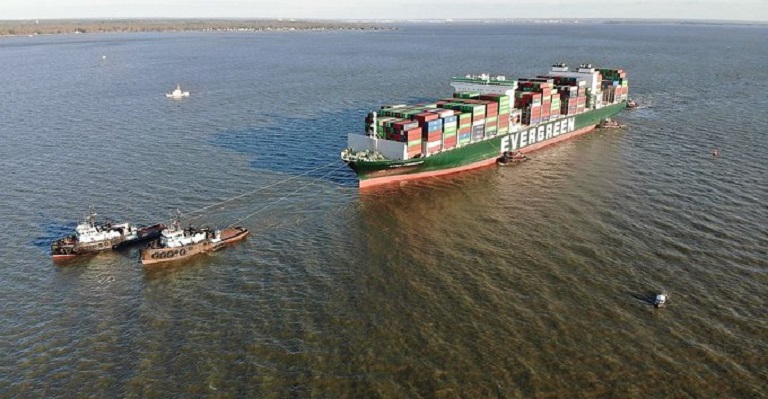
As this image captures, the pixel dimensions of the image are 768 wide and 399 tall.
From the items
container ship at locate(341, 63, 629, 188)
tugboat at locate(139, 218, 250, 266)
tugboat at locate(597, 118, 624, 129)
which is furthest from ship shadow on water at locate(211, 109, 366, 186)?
tugboat at locate(597, 118, 624, 129)

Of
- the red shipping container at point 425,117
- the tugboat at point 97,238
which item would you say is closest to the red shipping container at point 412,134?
the red shipping container at point 425,117

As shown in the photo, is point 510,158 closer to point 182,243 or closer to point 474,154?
point 474,154

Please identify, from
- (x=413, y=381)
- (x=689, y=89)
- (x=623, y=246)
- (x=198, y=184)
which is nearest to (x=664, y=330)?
(x=623, y=246)

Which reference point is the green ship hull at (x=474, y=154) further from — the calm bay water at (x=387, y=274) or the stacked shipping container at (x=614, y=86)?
the stacked shipping container at (x=614, y=86)

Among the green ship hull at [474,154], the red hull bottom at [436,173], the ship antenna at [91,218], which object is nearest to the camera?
the ship antenna at [91,218]

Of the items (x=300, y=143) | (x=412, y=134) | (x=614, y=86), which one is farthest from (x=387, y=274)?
(x=614, y=86)

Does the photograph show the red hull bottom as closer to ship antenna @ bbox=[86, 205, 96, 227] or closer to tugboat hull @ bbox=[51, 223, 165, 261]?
tugboat hull @ bbox=[51, 223, 165, 261]
